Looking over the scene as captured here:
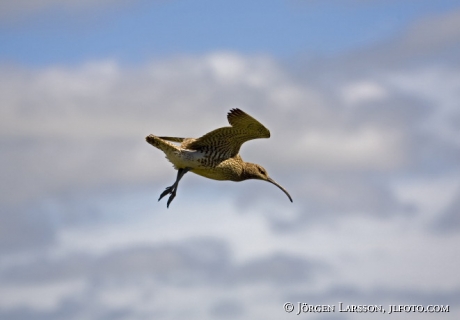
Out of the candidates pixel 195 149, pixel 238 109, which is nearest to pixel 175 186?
pixel 195 149

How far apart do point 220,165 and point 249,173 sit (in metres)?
1.36

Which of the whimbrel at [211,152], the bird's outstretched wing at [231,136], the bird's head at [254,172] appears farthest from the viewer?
the bird's head at [254,172]

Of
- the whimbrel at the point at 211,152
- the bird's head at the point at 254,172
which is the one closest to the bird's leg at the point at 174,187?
the whimbrel at the point at 211,152

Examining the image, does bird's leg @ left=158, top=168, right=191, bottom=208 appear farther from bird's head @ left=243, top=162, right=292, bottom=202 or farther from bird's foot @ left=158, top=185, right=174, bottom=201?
bird's head @ left=243, top=162, right=292, bottom=202

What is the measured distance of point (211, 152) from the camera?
93.4ft

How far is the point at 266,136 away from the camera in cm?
2778

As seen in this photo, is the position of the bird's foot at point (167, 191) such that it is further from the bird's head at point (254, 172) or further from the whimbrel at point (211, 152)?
the bird's head at point (254, 172)

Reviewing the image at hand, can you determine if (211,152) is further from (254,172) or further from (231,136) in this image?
(254,172)

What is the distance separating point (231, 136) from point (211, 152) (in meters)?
0.74

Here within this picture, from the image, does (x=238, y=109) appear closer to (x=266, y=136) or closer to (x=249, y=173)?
(x=266, y=136)

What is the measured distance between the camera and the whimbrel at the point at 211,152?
2780 centimetres

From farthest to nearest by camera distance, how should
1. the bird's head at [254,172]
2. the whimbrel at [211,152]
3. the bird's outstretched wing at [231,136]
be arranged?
the bird's head at [254,172]
the whimbrel at [211,152]
the bird's outstretched wing at [231,136]

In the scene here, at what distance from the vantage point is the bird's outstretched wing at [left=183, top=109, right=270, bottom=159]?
26.8m

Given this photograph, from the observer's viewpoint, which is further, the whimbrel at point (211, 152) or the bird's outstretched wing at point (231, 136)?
the whimbrel at point (211, 152)
